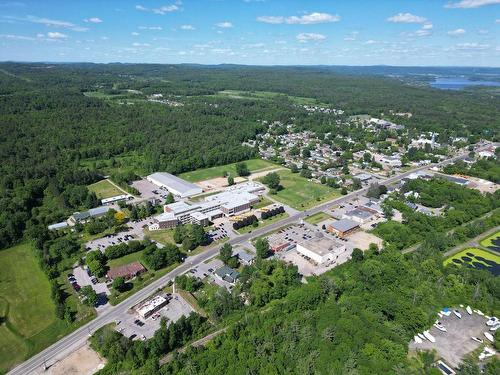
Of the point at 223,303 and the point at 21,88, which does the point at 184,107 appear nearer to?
the point at 21,88

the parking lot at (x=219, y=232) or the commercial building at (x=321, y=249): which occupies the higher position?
the commercial building at (x=321, y=249)

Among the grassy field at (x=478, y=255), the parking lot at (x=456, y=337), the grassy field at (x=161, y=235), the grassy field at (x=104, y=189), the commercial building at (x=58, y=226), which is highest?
the commercial building at (x=58, y=226)

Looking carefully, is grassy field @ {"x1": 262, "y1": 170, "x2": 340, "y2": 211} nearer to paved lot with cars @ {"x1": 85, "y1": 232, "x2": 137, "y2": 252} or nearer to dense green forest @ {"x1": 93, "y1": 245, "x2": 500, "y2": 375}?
dense green forest @ {"x1": 93, "y1": 245, "x2": 500, "y2": 375}

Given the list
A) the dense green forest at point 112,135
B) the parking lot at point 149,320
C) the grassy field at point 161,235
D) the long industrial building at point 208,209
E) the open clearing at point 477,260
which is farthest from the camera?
the dense green forest at point 112,135

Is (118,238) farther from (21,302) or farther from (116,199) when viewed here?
(116,199)

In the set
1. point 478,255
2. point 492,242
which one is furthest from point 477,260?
point 492,242

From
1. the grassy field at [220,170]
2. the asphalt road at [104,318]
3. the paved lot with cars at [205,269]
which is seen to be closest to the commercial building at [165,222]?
the asphalt road at [104,318]

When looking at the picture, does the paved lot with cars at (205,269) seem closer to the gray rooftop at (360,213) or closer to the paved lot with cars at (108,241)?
the paved lot with cars at (108,241)
